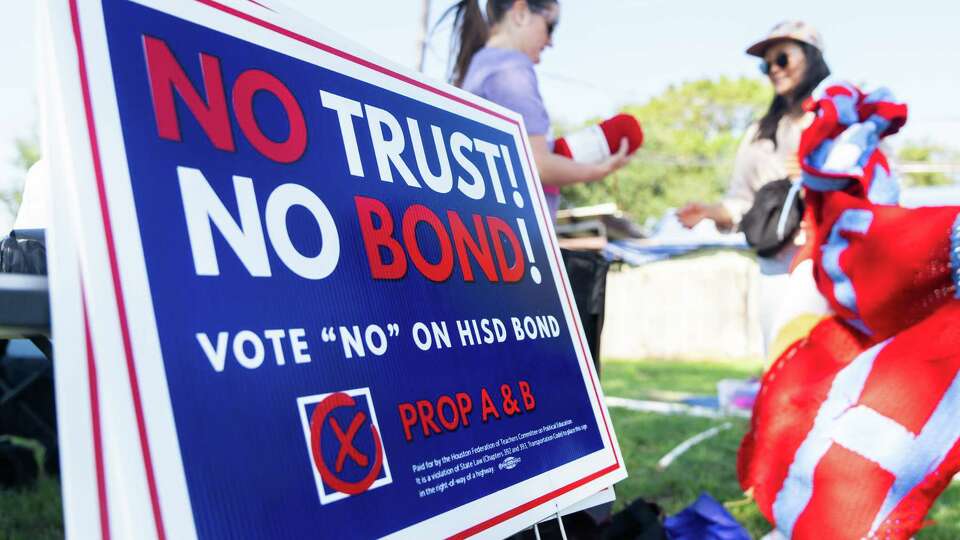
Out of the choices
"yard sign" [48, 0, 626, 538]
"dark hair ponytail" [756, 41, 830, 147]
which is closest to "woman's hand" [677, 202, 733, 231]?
"dark hair ponytail" [756, 41, 830, 147]

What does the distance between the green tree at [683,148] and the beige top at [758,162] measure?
974 inches

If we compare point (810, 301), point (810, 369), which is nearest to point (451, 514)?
point (810, 369)

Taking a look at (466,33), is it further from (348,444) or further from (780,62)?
(348,444)

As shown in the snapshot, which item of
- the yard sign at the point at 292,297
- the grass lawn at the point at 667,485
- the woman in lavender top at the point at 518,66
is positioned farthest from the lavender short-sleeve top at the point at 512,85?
the grass lawn at the point at 667,485

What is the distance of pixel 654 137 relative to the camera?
32.6 m

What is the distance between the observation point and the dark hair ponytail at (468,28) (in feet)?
7.50

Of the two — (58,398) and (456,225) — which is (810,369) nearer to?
(456,225)

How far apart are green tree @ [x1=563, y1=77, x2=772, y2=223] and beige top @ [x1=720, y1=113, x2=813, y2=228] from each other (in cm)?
2475

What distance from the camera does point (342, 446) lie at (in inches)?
36.0

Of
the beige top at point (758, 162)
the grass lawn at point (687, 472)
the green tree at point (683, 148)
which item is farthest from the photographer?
the green tree at point (683, 148)

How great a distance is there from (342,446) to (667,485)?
7.81ft

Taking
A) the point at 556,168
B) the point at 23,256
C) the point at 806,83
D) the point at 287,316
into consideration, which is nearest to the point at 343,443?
the point at 287,316

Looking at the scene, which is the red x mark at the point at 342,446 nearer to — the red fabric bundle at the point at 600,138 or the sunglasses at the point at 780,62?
the red fabric bundle at the point at 600,138

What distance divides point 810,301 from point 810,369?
0.22 metres
